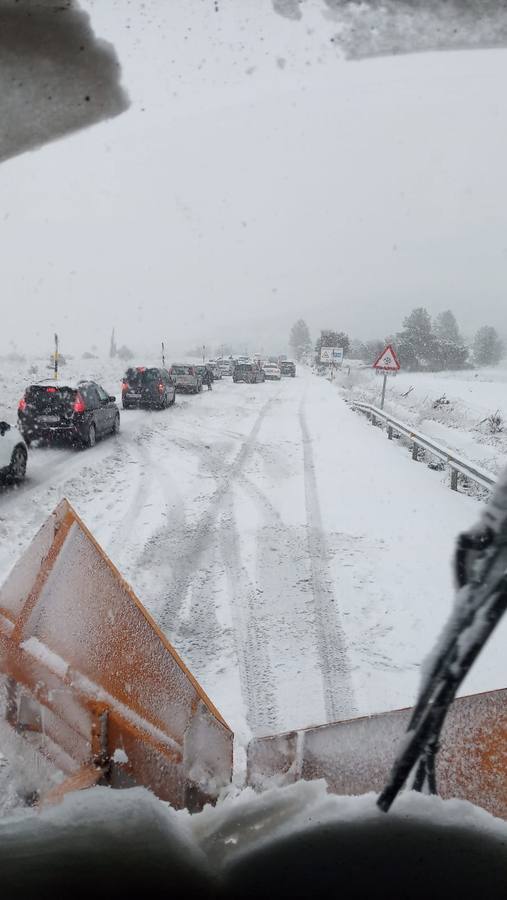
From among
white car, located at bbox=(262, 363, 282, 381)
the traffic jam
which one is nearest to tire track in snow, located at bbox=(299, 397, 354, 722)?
the traffic jam

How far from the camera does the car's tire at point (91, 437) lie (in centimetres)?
1155

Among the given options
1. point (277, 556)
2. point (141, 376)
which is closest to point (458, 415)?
point (141, 376)

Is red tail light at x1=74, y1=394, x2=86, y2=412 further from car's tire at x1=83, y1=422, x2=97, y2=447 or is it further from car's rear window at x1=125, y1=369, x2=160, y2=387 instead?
car's rear window at x1=125, y1=369, x2=160, y2=387

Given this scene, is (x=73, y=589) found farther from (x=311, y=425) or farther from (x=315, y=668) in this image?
(x=311, y=425)

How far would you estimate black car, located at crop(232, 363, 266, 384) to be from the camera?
37.9 m

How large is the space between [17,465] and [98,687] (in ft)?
25.0

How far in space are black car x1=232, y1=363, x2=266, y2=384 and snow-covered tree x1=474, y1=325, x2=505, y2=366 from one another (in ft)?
135

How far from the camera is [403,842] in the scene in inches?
61.3

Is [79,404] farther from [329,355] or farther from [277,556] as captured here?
[329,355]

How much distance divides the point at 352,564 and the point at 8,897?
4569 millimetres

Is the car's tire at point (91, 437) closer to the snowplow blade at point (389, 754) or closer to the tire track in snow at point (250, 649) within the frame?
the tire track in snow at point (250, 649)

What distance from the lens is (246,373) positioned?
3819 cm

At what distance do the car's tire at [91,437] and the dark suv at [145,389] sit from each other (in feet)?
25.4

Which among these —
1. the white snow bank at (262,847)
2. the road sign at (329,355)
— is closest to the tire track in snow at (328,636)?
the white snow bank at (262,847)
